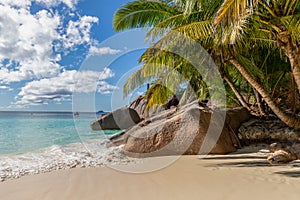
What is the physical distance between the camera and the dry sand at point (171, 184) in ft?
11.9

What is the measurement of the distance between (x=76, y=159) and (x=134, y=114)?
1433 cm

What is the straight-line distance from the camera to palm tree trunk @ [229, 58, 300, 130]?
761cm

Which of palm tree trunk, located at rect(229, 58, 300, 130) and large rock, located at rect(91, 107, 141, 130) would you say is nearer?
palm tree trunk, located at rect(229, 58, 300, 130)

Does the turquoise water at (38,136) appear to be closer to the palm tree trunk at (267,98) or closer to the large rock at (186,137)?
the large rock at (186,137)

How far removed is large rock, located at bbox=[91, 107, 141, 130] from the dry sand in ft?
51.2

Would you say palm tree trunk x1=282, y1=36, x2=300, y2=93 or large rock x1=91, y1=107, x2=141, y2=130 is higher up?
palm tree trunk x1=282, y1=36, x2=300, y2=93

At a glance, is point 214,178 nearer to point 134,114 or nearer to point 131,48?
point 131,48

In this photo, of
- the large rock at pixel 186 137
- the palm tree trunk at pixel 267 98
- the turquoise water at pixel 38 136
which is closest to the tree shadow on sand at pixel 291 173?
the large rock at pixel 186 137

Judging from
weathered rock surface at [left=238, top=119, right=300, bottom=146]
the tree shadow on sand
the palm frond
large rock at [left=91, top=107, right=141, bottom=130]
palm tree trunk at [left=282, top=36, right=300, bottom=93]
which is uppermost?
the palm frond

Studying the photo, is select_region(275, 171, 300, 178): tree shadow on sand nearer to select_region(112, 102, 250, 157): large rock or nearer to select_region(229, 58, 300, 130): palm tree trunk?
select_region(112, 102, 250, 157): large rock

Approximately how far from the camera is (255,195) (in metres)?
3.50

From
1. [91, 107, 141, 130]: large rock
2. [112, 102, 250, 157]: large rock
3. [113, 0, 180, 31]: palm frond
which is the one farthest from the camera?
[91, 107, 141, 130]: large rock

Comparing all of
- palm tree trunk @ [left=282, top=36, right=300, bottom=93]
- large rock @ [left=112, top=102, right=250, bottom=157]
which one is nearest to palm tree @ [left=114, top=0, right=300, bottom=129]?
palm tree trunk @ [left=282, top=36, right=300, bottom=93]

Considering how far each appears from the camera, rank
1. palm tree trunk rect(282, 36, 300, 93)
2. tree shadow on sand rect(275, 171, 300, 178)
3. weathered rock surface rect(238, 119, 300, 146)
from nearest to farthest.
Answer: tree shadow on sand rect(275, 171, 300, 178)
palm tree trunk rect(282, 36, 300, 93)
weathered rock surface rect(238, 119, 300, 146)
